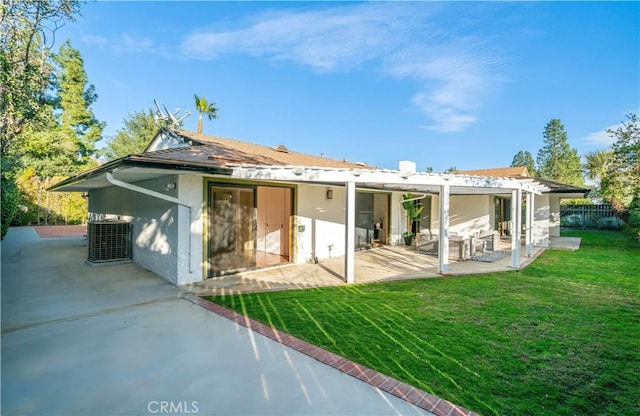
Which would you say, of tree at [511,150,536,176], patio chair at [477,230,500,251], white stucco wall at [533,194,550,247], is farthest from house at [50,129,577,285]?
tree at [511,150,536,176]

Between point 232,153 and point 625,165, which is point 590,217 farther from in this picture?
point 232,153

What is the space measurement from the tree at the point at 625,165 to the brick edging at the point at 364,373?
66.8 ft

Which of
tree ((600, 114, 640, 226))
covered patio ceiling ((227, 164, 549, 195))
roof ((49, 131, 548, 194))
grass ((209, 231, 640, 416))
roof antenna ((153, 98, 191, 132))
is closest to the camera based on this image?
grass ((209, 231, 640, 416))

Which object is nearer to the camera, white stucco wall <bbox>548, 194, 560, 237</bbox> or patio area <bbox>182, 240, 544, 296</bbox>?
patio area <bbox>182, 240, 544, 296</bbox>

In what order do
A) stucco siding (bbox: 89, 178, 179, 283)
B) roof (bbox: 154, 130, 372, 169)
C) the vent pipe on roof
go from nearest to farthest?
stucco siding (bbox: 89, 178, 179, 283)
roof (bbox: 154, 130, 372, 169)
the vent pipe on roof

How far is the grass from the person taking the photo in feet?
11.0

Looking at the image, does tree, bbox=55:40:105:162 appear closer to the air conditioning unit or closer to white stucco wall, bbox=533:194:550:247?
the air conditioning unit

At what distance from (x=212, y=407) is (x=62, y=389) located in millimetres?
1835

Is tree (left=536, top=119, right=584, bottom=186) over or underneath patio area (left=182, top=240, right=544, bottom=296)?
over

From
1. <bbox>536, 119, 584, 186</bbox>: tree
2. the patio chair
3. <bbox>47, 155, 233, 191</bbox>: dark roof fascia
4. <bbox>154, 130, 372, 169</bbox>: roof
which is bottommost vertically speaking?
the patio chair

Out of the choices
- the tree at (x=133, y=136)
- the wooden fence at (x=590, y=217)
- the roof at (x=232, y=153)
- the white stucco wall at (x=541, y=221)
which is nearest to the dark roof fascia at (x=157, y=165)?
the roof at (x=232, y=153)

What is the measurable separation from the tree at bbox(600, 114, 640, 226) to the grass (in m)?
12.4

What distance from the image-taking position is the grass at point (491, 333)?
11.0 ft

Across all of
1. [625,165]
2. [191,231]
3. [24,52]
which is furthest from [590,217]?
[24,52]
